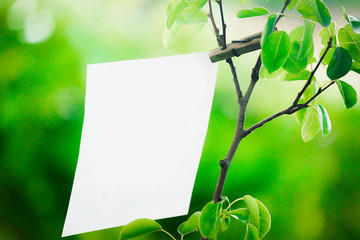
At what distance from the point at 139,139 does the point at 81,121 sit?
0.94ft

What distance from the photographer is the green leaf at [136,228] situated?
2.15 ft

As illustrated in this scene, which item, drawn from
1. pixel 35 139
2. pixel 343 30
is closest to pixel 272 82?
pixel 343 30

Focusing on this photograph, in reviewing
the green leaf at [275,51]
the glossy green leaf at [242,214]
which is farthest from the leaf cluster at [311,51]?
the glossy green leaf at [242,214]

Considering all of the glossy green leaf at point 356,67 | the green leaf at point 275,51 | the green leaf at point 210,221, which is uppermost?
the green leaf at point 275,51

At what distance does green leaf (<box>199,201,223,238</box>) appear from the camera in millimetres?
610

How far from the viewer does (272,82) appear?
1.13m

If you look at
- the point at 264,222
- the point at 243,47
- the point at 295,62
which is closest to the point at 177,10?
the point at 243,47

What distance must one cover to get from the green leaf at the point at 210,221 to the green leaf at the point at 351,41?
42cm

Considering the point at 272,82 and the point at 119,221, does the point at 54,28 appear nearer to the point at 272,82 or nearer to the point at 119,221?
the point at 119,221

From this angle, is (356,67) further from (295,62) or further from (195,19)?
(195,19)

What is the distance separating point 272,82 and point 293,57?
1.83 feet

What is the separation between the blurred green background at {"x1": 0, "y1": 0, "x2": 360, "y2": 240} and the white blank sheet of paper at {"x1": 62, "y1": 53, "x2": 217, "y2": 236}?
0.23m

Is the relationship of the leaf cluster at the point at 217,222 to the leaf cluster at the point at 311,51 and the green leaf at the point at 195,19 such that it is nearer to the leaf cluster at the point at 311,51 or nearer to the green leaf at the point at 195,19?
the leaf cluster at the point at 311,51

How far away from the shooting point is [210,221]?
62cm
